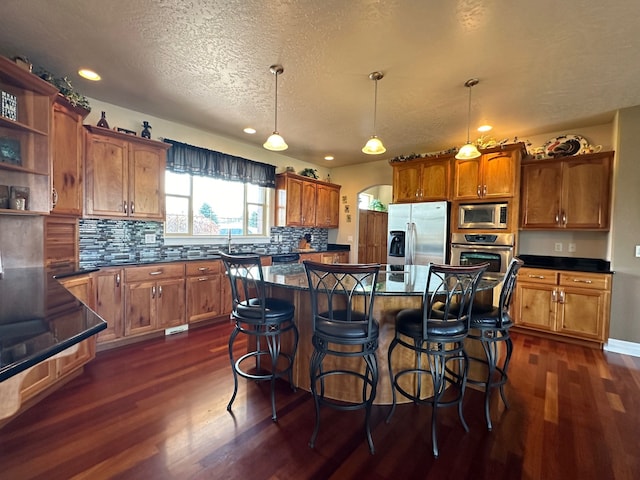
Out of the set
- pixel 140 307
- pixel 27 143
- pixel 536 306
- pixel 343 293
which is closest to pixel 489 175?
pixel 536 306

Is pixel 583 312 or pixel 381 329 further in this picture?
pixel 583 312

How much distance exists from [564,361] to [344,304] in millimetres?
2622

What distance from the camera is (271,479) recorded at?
58.4 inches

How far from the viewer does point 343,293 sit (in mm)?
1820

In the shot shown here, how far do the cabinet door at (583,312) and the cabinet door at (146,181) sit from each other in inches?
199

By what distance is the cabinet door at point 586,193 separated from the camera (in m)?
3.50

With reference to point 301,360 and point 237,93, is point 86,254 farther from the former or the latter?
point 301,360

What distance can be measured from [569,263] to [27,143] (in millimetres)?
5935

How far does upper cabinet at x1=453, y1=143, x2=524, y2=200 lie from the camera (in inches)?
153

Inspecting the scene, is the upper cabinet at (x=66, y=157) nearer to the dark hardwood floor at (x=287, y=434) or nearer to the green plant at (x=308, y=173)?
the dark hardwood floor at (x=287, y=434)

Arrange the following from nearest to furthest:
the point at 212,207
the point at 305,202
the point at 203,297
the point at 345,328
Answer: the point at 345,328 < the point at 203,297 < the point at 212,207 < the point at 305,202

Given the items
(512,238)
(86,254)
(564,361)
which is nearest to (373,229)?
(512,238)

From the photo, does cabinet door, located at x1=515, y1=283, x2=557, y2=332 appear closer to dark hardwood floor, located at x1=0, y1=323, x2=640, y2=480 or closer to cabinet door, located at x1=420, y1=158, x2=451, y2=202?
dark hardwood floor, located at x1=0, y1=323, x2=640, y2=480

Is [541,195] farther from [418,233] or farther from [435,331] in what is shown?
[435,331]
